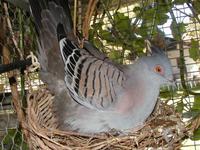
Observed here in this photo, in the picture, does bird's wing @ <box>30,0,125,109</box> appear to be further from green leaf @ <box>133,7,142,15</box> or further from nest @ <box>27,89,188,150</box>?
green leaf @ <box>133,7,142,15</box>

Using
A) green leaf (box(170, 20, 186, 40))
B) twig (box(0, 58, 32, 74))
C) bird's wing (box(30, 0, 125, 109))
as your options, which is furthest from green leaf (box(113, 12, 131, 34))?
twig (box(0, 58, 32, 74))

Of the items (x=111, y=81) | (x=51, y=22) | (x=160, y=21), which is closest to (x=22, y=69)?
(x=51, y=22)

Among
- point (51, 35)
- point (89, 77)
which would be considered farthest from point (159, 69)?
point (51, 35)

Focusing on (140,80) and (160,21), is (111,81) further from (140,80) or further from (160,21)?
(160,21)

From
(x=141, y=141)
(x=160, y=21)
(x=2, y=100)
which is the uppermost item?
(x=160, y=21)

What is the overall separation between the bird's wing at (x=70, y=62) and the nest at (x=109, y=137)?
85 millimetres

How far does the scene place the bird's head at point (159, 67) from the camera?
104 cm

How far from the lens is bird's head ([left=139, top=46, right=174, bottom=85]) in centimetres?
104

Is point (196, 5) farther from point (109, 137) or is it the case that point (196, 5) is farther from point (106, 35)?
point (109, 137)

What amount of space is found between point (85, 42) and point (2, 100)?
321 millimetres

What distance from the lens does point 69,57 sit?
Result: 3.39ft

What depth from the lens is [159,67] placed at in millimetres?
1044

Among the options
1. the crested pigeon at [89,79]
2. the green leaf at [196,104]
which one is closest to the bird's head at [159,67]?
the crested pigeon at [89,79]

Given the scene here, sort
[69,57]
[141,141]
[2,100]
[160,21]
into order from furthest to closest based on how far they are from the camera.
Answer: [160,21], [2,100], [69,57], [141,141]
